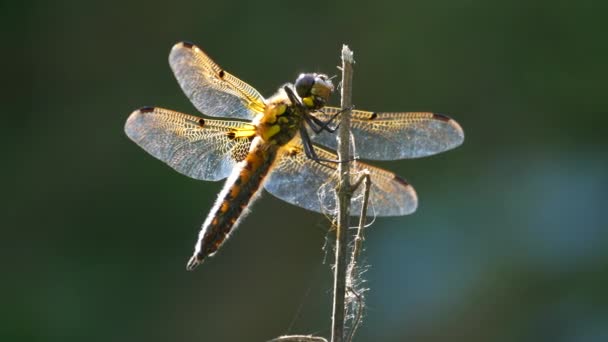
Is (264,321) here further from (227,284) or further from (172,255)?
(172,255)

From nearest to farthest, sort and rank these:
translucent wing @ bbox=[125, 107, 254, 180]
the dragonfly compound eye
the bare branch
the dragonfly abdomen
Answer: the bare branch → the dragonfly abdomen → the dragonfly compound eye → translucent wing @ bbox=[125, 107, 254, 180]

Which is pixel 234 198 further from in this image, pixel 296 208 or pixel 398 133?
pixel 296 208

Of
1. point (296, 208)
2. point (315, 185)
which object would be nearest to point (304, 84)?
point (315, 185)

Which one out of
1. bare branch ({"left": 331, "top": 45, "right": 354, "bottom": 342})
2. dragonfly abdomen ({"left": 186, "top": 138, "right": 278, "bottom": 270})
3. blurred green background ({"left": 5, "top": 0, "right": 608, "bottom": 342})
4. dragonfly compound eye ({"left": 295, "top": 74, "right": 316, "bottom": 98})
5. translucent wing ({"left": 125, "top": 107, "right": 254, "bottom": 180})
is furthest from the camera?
blurred green background ({"left": 5, "top": 0, "right": 608, "bottom": 342})

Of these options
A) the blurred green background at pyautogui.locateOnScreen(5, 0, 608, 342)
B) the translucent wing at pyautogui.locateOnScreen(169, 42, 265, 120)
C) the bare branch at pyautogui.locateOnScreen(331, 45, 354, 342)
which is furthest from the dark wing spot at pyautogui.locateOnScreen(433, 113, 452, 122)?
the blurred green background at pyautogui.locateOnScreen(5, 0, 608, 342)

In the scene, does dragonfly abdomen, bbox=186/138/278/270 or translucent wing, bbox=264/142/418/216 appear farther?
translucent wing, bbox=264/142/418/216

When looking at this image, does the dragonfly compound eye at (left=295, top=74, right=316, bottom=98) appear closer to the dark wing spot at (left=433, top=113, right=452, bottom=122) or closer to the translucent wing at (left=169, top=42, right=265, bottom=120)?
the translucent wing at (left=169, top=42, right=265, bottom=120)

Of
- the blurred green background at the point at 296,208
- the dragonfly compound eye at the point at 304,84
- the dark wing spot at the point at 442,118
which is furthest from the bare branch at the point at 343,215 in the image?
the blurred green background at the point at 296,208
